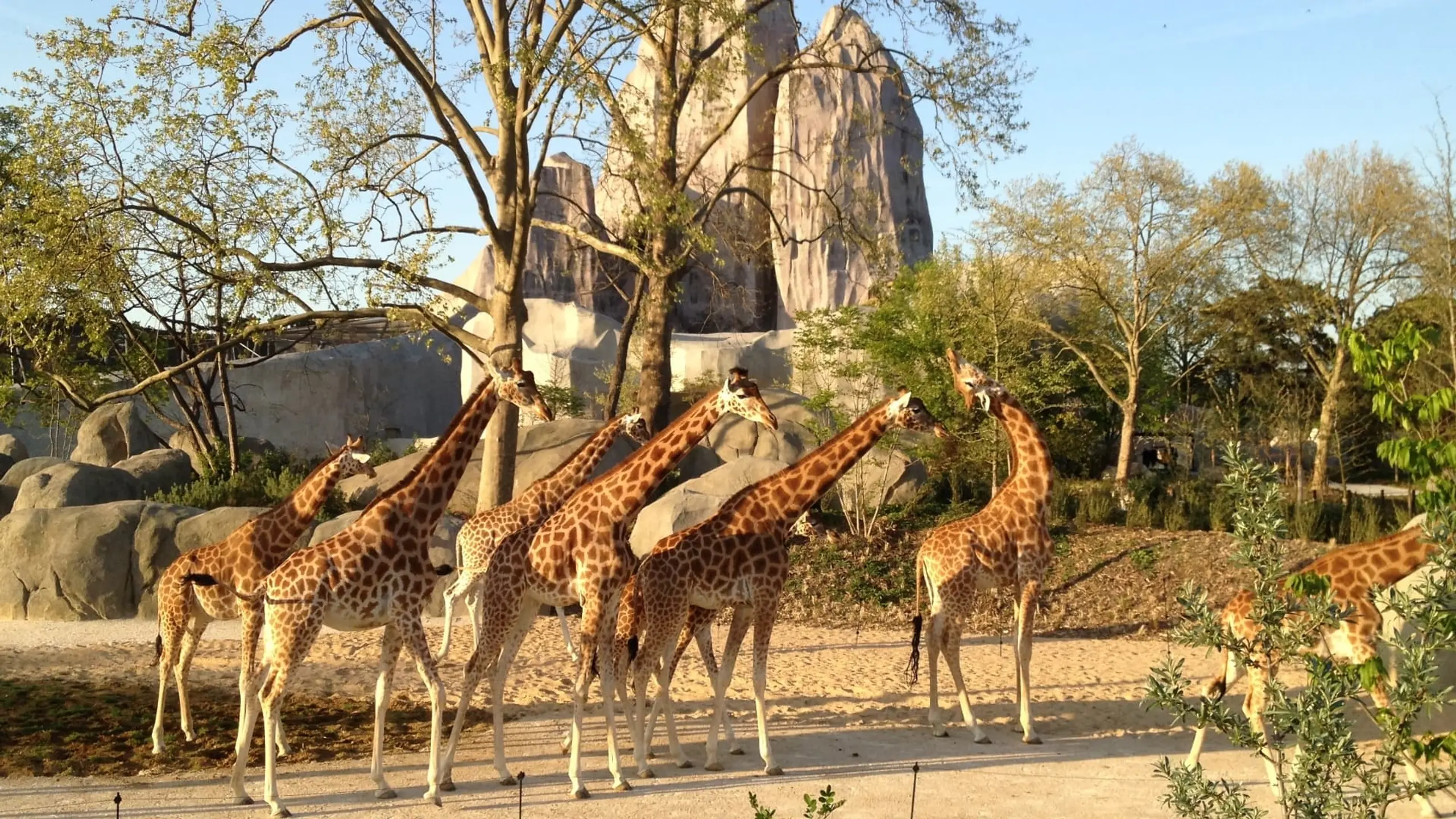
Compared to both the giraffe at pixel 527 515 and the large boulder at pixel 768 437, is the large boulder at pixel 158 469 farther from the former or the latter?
the giraffe at pixel 527 515

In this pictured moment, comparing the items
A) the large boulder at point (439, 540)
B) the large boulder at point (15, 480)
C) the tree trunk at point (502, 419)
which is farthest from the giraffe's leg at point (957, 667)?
the large boulder at point (15, 480)

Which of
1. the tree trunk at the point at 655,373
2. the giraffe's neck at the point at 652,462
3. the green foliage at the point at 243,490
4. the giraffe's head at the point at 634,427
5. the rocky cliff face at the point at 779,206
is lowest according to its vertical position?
the green foliage at the point at 243,490

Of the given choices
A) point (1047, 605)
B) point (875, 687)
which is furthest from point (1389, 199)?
point (875, 687)

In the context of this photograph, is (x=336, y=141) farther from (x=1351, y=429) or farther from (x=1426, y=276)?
(x=1351, y=429)

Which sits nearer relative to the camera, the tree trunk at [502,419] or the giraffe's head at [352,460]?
the giraffe's head at [352,460]

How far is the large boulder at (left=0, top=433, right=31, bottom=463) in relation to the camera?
2667cm

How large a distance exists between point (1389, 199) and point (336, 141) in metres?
23.0

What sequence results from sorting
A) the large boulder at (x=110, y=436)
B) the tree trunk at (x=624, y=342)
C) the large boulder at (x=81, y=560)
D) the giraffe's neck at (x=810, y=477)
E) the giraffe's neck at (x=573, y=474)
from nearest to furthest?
the giraffe's neck at (x=810, y=477), the giraffe's neck at (x=573, y=474), the large boulder at (x=81, y=560), the tree trunk at (x=624, y=342), the large boulder at (x=110, y=436)

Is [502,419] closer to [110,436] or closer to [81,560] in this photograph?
[81,560]

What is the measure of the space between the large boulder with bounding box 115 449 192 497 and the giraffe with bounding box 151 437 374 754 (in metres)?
12.1

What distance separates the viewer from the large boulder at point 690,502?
1562cm

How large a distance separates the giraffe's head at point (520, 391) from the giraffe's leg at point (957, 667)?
360 cm

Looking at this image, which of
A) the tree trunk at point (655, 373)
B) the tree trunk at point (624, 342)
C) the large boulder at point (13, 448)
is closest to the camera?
the tree trunk at point (655, 373)

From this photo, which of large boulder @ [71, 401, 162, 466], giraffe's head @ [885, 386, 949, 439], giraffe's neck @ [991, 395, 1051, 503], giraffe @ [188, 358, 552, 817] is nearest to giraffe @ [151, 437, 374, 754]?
giraffe @ [188, 358, 552, 817]
